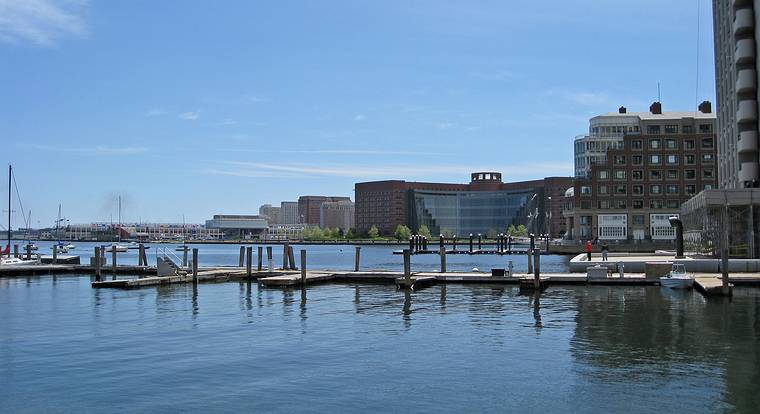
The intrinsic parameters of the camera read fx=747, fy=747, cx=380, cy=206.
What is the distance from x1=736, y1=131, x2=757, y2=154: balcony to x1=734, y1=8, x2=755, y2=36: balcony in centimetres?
1213

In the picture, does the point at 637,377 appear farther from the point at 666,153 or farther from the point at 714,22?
the point at 666,153

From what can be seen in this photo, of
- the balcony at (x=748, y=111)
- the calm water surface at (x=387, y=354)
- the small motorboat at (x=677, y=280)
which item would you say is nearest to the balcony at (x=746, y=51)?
the balcony at (x=748, y=111)

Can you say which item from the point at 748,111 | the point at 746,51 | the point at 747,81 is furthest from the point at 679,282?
the point at 746,51

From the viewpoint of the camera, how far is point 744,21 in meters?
89.1

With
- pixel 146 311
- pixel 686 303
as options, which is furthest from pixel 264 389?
pixel 686 303

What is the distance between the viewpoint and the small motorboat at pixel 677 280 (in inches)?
2210

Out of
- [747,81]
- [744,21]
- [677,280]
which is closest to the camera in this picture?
[677,280]

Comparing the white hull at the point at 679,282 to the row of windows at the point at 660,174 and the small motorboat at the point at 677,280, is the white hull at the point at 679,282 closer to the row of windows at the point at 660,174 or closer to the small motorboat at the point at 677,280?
the small motorboat at the point at 677,280

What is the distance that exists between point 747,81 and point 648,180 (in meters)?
76.6

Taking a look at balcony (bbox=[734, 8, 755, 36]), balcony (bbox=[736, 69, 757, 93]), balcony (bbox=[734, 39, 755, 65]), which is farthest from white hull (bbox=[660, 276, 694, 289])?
balcony (bbox=[734, 8, 755, 36])

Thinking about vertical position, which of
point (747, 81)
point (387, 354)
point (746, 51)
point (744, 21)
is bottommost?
point (387, 354)

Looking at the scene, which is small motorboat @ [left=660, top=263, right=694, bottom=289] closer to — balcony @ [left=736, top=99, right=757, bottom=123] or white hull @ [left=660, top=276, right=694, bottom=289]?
white hull @ [left=660, top=276, right=694, bottom=289]

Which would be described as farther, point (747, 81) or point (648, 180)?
point (648, 180)

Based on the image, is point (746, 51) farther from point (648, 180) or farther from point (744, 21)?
point (648, 180)
